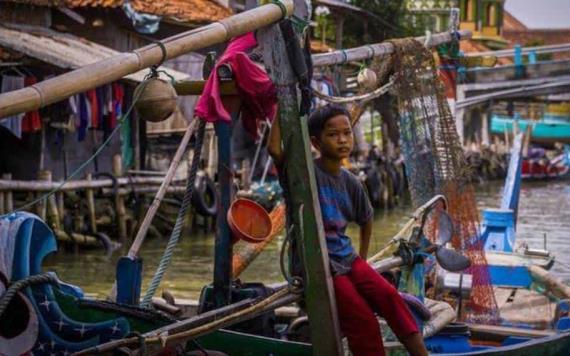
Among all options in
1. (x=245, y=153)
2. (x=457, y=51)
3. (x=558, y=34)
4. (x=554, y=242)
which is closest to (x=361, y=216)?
(x=457, y=51)

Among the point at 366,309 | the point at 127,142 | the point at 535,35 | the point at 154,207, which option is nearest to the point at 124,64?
the point at 366,309

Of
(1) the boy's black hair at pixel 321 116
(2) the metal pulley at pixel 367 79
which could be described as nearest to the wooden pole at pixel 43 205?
(2) the metal pulley at pixel 367 79

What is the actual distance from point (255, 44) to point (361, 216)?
3.09 feet

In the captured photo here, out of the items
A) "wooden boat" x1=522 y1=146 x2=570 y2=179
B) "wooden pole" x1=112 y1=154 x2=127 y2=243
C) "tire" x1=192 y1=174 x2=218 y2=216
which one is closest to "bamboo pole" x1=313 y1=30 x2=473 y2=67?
"wooden pole" x1=112 y1=154 x2=127 y2=243

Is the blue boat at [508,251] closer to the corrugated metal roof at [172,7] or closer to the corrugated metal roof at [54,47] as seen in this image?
the corrugated metal roof at [54,47]

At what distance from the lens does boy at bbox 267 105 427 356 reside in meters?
4.89

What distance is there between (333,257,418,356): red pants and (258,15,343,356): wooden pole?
0.10 m

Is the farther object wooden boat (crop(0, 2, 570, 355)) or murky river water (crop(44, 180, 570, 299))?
murky river water (crop(44, 180, 570, 299))

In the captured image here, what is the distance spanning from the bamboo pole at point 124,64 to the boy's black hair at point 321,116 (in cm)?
47

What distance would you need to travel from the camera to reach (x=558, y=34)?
54750 millimetres

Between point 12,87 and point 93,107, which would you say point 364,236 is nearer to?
point 12,87

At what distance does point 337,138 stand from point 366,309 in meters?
0.74

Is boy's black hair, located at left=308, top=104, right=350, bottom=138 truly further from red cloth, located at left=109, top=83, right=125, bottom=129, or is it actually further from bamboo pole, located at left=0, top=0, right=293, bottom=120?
red cloth, located at left=109, top=83, right=125, bottom=129

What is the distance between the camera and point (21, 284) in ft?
14.2
